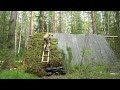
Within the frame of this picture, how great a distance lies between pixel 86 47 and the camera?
16.1 meters

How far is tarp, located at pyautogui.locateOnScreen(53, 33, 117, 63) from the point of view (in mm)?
15125

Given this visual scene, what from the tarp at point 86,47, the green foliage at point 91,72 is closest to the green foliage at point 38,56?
the tarp at point 86,47

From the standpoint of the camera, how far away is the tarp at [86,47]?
1512cm

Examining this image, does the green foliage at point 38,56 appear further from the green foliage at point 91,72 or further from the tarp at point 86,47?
the green foliage at point 91,72

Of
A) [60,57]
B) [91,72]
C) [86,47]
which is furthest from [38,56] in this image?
[86,47]

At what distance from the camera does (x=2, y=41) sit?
12.3 meters
